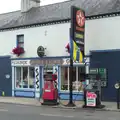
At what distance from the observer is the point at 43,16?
27375 mm

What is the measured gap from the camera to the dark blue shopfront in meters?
22.0

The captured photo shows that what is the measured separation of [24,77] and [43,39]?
3.79 m

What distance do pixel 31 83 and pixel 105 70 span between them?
6.92 m

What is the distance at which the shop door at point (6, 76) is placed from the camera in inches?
1101

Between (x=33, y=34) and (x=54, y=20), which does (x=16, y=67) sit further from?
(x=54, y=20)

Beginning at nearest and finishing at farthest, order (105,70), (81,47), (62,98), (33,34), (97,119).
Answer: (97,119), (81,47), (105,70), (62,98), (33,34)

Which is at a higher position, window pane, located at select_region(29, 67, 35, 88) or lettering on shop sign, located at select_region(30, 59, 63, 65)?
lettering on shop sign, located at select_region(30, 59, 63, 65)

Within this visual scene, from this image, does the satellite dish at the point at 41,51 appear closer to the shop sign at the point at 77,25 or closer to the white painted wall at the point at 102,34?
the white painted wall at the point at 102,34

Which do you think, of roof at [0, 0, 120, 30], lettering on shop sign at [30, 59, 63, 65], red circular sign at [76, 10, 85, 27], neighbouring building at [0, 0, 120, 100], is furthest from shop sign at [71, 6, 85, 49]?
lettering on shop sign at [30, 59, 63, 65]

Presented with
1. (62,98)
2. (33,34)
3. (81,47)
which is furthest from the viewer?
(33,34)

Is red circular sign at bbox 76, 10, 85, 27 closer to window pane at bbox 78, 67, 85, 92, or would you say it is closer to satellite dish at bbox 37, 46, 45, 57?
window pane at bbox 78, 67, 85, 92

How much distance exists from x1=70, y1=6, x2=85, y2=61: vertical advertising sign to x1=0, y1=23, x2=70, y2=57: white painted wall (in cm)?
336

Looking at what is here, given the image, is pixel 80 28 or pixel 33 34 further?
pixel 33 34

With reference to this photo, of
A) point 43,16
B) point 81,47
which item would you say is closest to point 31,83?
point 43,16
